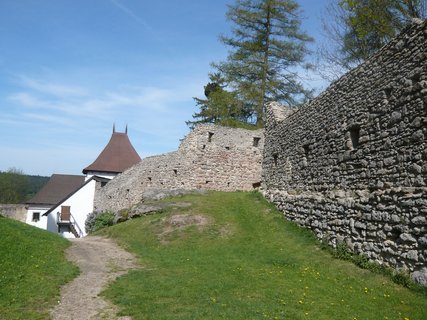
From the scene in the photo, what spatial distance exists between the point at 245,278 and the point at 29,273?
4.74 m

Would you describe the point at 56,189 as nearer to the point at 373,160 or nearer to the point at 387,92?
the point at 373,160

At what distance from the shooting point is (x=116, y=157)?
46125 millimetres

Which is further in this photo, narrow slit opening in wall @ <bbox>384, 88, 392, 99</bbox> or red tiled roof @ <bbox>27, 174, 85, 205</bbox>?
red tiled roof @ <bbox>27, 174, 85, 205</bbox>

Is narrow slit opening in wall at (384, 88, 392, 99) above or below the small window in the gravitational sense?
above

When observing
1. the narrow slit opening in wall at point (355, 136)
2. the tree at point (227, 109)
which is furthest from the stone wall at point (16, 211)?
the narrow slit opening in wall at point (355, 136)

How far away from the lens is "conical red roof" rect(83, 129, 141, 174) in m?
44.7

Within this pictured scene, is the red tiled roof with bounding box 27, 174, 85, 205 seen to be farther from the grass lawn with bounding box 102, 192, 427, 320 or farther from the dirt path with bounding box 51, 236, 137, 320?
the grass lawn with bounding box 102, 192, 427, 320

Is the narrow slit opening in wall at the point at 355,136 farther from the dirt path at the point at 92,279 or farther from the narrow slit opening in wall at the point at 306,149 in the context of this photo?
the dirt path at the point at 92,279

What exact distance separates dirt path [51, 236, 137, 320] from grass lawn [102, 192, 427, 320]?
13.9 inches

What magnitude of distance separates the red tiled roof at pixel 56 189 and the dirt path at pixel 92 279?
106 feet

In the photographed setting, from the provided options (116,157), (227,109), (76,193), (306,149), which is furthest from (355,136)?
(116,157)

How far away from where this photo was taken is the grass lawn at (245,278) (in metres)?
6.43

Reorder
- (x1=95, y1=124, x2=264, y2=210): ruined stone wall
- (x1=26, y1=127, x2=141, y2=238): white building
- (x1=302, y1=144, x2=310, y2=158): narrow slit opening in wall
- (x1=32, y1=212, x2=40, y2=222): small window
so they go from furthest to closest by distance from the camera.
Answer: (x1=32, y1=212, x2=40, y2=222): small window
(x1=26, y1=127, x2=141, y2=238): white building
(x1=95, y1=124, x2=264, y2=210): ruined stone wall
(x1=302, y1=144, x2=310, y2=158): narrow slit opening in wall

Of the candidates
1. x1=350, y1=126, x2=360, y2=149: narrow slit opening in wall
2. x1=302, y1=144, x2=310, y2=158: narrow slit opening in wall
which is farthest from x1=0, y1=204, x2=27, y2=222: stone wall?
x1=350, y1=126, x2=360, y2=149: narrow slit opening in wall
